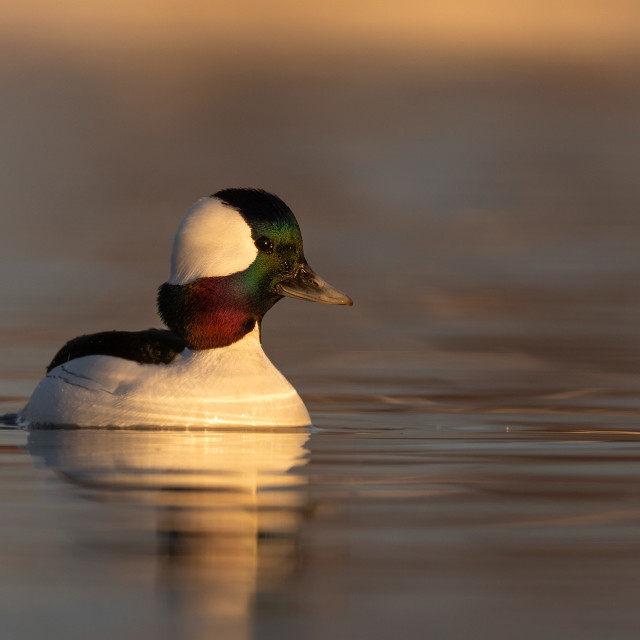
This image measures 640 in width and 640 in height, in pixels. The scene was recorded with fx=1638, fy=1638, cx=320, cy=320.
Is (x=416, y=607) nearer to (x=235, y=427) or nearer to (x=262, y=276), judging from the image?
(x=235, y=427)

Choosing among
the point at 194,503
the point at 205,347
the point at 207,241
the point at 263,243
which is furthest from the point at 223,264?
the point at 194,503

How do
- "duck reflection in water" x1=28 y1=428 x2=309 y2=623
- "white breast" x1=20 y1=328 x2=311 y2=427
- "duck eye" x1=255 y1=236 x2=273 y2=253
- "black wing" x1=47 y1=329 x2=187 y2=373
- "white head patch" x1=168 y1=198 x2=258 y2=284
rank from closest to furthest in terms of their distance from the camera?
1. "duck reflection in water" x1=28 y1=428 x2=309 y2=623
2. "white breast" x1=20 y1=328 x2=311 y2=427
3. "black wing" x1=47 y1=329 x2=187 y2=373
4. "white head patch" x1=168 y1=198 x2=258 y2=284
5. "duck eye" x1=255 y1=236 x2=273 y2=253

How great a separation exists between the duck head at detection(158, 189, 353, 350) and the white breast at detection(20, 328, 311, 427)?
0.60 ft

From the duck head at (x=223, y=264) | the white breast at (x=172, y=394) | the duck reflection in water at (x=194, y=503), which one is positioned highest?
the duck head at (x=223, y=264)

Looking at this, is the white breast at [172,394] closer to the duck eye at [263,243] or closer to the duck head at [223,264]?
the duck head at [223,264]

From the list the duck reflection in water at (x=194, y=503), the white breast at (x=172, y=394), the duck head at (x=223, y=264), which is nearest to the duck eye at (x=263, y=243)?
the duck head at (x=223, y=264)

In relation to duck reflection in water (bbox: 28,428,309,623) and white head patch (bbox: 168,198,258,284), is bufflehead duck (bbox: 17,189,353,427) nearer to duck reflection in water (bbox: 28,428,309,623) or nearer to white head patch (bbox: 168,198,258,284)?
white head patch (bbox: 168,198,258,284)

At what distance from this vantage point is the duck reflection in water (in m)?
4.04

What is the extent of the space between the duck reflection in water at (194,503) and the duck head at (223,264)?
743 millimetres

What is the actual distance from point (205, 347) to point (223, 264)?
1.45ft

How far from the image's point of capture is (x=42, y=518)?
16.2ft

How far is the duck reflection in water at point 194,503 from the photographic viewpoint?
4.04 m

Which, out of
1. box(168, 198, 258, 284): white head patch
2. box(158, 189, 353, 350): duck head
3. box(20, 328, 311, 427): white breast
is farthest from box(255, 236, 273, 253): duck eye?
box(20, 328, 311, 427): white breast

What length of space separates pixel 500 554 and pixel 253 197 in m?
4.38
